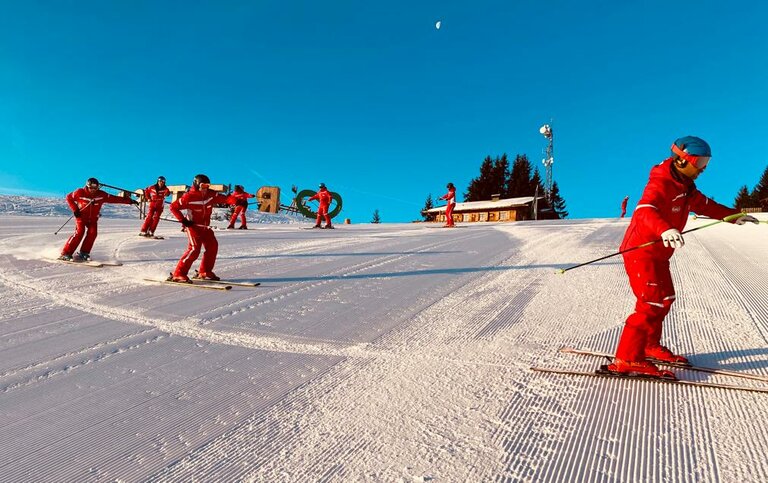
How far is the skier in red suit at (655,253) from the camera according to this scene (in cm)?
257

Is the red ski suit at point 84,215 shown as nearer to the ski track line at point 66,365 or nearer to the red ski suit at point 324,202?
the ski track line at point 66,365

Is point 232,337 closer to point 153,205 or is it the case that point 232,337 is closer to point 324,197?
point 153,205

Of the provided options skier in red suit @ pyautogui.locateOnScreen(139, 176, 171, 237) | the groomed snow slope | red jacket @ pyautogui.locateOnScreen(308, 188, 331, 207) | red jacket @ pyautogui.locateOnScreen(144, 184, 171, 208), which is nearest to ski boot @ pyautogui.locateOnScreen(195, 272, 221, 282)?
the groomed snow slope

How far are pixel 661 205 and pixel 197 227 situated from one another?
20.0ft

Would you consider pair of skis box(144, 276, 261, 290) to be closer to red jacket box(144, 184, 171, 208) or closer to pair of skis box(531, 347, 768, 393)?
pair of skis box(531, 347, 768, 393)

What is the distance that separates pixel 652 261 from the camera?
2602mm

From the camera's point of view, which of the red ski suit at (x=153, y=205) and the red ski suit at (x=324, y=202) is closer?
the red ski suit at (x=153, y=205)

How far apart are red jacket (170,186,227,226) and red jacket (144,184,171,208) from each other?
794 cm

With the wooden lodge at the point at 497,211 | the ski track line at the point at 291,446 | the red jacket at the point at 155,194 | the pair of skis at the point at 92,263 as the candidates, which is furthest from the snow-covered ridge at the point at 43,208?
the ski track line at the point at 291,446

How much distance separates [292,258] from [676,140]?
7.07 meters

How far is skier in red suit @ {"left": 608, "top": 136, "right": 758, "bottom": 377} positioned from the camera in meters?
2.57

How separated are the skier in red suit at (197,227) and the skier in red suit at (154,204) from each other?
7566 millimetres

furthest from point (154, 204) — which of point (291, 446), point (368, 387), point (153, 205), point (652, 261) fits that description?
point (652, 261)

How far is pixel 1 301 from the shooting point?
4.82m
